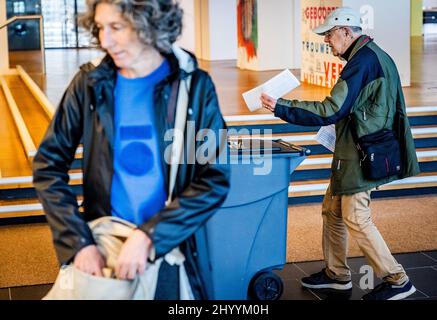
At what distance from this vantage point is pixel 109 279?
7.32 ft

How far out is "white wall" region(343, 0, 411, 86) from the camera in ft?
34.0

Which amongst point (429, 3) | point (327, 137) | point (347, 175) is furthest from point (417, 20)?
point (347, 175)

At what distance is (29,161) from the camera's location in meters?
7.39

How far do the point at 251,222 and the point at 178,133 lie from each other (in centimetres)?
193

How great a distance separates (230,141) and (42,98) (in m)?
6.94

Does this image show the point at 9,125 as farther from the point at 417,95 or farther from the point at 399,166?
the point at 399,166

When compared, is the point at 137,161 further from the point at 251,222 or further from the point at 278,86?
the point at 278,86

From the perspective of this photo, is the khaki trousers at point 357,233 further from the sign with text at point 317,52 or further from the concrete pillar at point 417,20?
the concrete pillar at point 417,20

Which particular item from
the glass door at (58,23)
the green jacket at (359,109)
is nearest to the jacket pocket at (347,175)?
the green jacket at (359,109)

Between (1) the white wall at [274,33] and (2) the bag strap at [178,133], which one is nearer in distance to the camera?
(2) the bag strap at [178,133]

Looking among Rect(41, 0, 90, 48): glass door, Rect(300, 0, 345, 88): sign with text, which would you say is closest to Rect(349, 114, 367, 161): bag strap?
Rect(300, 0, 345, 88): sign with text

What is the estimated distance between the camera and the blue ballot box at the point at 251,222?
4168mm

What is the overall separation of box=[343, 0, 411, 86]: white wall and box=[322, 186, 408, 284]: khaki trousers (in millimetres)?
5866
